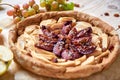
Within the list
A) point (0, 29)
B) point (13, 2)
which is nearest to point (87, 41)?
point (0, 29)

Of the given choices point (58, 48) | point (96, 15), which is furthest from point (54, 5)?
point (58, 48)

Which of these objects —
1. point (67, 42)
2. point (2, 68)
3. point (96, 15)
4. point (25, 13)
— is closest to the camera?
point (2, 68)

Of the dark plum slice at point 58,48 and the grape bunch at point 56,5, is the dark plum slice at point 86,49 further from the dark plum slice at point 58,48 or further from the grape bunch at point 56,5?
the grape bunch at point 56,5

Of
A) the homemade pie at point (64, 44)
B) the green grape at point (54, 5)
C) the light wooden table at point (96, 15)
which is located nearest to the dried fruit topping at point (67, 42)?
the homemade pie at point (64, 44)

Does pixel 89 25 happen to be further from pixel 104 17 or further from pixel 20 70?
pixel 20 70

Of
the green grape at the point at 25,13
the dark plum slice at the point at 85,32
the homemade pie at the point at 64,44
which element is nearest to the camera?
the homemade pie at the point at 64,44

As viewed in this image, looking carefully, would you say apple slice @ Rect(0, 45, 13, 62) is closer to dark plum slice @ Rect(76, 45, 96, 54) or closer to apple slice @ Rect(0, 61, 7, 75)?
apple slice @ Rect(0, 61, 7, 75)

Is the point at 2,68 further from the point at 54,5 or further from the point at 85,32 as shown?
the point at 54,5
